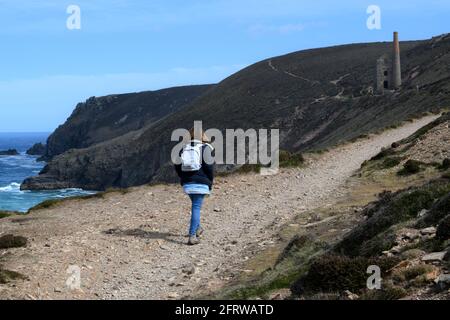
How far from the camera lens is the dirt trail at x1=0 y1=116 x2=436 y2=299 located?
11.6 metres

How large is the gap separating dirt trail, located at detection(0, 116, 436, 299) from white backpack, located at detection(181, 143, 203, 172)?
6.11ft

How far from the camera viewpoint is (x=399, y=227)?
35.3 ft

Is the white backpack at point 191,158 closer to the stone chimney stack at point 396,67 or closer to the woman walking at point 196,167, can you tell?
the woman walking at point 196,167

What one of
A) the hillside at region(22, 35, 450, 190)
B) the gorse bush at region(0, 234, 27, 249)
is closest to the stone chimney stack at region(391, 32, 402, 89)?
the hillside at region(22, 35, 450, 190)

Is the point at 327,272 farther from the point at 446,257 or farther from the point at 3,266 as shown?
the point at 3,266

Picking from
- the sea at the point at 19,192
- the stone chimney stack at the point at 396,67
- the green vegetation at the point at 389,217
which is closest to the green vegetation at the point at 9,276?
the green vegetation at the point at 389,217

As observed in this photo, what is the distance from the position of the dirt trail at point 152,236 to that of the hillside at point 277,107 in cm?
6327

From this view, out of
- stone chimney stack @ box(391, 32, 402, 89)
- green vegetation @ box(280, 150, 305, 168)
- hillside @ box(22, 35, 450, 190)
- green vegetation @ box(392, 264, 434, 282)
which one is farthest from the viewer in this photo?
hillside @ box(22, 35, 450, 190)

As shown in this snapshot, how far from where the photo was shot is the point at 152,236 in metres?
15.7

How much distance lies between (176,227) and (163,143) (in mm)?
111093

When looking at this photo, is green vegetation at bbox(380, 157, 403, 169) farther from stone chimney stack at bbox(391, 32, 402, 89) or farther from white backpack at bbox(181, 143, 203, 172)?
stone chimney stack at bbox(391, 32, 402, 89)

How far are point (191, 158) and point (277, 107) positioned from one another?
113 metres

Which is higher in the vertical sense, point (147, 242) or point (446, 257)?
point (446, 257)
